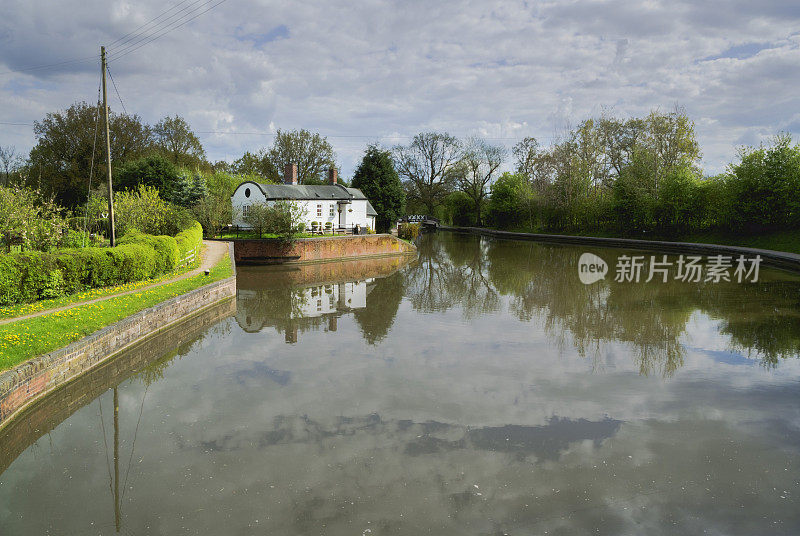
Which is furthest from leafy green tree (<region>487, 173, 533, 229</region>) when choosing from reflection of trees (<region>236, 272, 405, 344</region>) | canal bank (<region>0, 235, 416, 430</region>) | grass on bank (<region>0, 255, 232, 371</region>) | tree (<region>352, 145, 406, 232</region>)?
grass on bank (<region>0, 255, 232, 371</region>)

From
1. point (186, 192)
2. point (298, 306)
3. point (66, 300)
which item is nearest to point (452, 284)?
point (298, 306)

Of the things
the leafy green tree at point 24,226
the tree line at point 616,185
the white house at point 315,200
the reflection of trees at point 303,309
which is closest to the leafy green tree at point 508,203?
the tree line at point 616,185

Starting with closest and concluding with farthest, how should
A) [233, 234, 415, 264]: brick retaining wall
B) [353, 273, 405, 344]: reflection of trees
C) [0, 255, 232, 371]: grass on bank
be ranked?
1. [0, 255, 232, 371]: grass on bank
2. [353, 273, 405, 344]: reflection of trees
3. [233, 234, 415, 264]: brick retaining wall

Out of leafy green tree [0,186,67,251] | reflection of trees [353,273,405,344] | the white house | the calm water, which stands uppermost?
the white house

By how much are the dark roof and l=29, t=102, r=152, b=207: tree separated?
54.3ft

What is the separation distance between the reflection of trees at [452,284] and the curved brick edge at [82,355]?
7407 millimetres

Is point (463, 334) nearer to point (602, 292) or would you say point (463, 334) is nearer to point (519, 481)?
point (519, 481)

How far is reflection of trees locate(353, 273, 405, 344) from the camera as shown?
1284 centimetres

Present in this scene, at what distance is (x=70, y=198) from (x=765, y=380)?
47.2 m

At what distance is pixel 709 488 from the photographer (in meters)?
5.56

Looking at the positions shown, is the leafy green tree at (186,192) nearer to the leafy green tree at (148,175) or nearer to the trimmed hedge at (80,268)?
the leafy green tree at (148,175)

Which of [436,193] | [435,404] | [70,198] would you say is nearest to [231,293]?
[435,404]

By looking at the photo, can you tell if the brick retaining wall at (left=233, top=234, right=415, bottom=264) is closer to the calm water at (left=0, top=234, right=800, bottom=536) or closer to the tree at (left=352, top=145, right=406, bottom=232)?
the tree at (left=352, top=145, right=406, bottom=232)

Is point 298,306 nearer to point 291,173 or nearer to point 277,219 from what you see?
point 277,219
